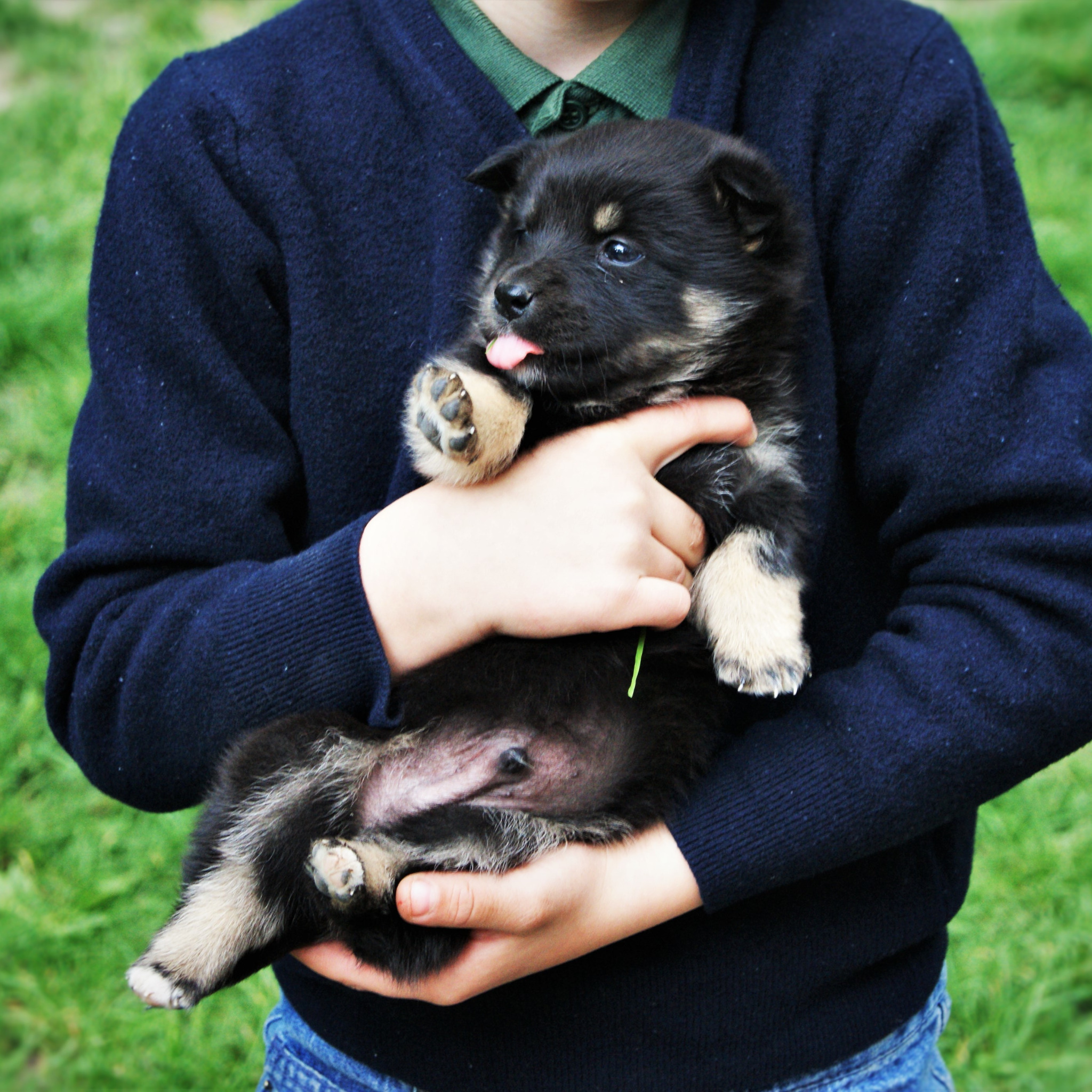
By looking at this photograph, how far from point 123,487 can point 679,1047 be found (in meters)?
1.25

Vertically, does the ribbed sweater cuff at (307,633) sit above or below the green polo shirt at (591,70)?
below

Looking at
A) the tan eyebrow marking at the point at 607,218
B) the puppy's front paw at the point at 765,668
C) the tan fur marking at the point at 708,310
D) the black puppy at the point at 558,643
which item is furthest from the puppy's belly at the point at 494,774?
the tan eyebrow marking at the point at 607,218

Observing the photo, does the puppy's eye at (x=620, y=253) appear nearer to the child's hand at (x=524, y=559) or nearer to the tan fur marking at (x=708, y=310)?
the tan fur marking at (x=708, y=310)

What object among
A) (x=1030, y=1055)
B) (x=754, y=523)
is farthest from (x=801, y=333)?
(x=1030, y=1055)

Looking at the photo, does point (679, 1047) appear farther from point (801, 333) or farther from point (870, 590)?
point (801, 333)

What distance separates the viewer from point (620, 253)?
1.98 m

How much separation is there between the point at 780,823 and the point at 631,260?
0.96 metres

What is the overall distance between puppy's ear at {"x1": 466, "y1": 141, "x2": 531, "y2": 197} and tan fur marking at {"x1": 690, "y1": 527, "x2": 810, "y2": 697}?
2.46 feet

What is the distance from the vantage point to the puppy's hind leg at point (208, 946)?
174 centimetres

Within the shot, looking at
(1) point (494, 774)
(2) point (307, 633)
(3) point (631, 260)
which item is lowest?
(1) point (494, 774)

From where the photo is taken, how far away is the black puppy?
1.75 metres

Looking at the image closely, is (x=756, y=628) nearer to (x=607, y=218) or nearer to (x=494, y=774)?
(x=494, y=774)

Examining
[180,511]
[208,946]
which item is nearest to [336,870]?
[208,946]

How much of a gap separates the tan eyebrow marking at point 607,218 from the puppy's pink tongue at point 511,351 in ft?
0.86
